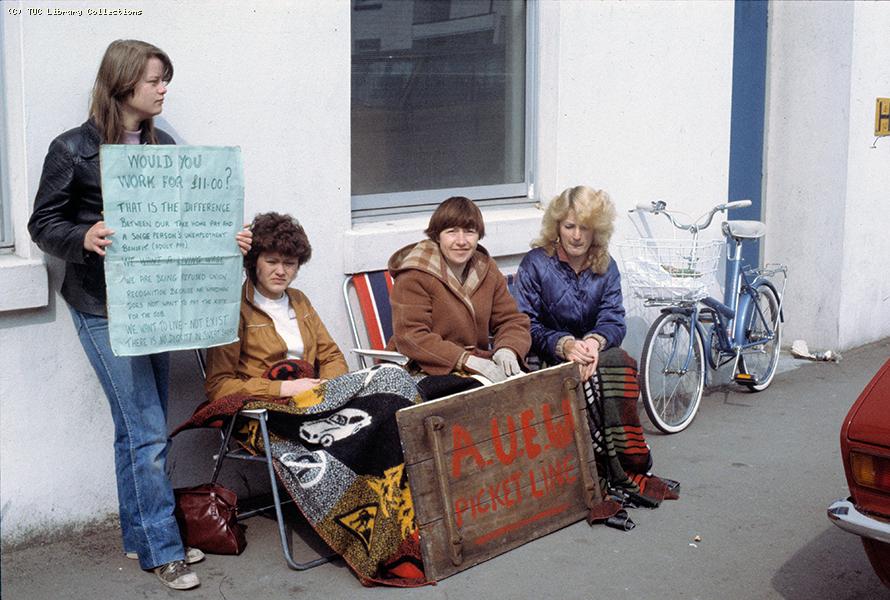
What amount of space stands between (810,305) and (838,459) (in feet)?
9.09

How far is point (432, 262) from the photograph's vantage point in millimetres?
5098

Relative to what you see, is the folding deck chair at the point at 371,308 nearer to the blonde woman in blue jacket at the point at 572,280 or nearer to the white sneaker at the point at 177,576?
the blonde woman in blue jacket at the point at 572,280

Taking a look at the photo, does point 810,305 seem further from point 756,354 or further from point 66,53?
point 66,53

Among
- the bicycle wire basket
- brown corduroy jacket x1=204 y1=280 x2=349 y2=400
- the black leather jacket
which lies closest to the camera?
the black leather jacket

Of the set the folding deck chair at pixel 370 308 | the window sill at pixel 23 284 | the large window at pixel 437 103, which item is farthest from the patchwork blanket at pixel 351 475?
the large window at pixel 437 103

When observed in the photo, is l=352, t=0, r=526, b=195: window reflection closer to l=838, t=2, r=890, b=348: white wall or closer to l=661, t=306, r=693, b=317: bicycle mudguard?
l=661, t=306, r=693, b=317: bicycle mudguard

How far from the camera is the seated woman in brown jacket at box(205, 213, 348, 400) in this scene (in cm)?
468

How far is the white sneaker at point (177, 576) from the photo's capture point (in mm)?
4422

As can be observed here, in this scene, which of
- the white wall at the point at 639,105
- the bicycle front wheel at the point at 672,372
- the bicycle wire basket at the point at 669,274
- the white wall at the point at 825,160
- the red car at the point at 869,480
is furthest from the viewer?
the white wall at the point at 825,160

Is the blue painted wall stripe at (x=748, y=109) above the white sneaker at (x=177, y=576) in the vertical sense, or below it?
above

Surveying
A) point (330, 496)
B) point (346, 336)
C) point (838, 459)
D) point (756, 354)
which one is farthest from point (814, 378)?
point (330, 496)

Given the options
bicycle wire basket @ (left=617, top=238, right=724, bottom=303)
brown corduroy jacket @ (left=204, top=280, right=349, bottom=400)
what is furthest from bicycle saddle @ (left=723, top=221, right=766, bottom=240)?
brown corduroy jacket @ (left=204, top=280, right=349, bottom=400)

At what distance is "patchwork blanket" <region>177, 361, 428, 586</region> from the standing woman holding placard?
324 millimetres

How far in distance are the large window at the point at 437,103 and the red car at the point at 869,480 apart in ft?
9.49
